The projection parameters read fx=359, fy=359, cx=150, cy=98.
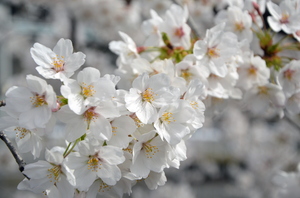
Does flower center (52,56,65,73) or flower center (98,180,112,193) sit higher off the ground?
flower center (52,56,65,73)

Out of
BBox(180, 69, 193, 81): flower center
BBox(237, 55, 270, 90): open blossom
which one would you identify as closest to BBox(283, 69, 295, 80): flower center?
BBox(237, 55, 270, 90): open blossom

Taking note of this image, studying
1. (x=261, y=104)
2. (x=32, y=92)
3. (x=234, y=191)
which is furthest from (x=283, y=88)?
(x=234, y=191)

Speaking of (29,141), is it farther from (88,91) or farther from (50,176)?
(88,91)

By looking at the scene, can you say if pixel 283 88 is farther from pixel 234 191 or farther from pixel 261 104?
pixel 234 191

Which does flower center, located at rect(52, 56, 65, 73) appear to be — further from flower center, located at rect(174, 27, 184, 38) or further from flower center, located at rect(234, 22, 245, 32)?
flower center, located at rect(234, 22, 245, 32)

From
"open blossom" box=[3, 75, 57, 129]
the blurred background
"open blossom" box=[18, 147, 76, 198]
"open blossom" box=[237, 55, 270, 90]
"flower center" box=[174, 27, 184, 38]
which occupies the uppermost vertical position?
"open blossom" box=[3, 75, 57, 129]

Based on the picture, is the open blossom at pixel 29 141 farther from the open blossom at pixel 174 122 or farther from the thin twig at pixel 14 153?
the open blossom at pixel 174 122

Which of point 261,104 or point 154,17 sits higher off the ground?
point 154,17
